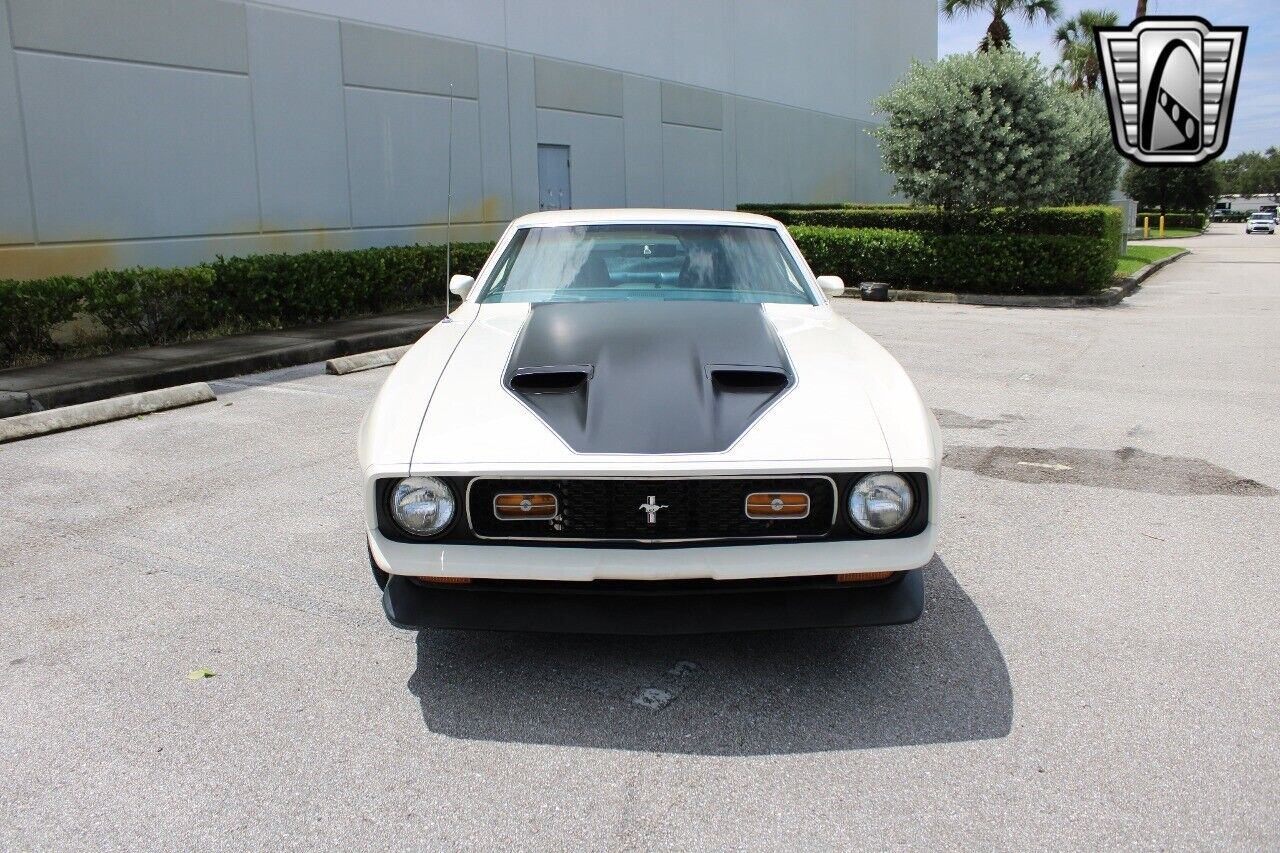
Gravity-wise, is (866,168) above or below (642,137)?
below

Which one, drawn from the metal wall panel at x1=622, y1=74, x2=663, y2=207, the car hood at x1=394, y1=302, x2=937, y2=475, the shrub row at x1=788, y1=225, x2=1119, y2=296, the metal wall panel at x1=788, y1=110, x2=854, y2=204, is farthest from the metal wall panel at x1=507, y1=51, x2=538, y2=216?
the car hood at x1=394, y1=302, x2=937, y2=475

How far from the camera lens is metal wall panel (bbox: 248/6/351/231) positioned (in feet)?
42.3

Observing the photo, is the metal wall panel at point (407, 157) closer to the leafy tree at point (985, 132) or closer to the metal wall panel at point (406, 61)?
the metal wall panel at point (406, 61)

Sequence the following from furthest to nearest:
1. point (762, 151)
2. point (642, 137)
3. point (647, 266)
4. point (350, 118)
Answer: point (762, 151), point (642, 137), point (350, 118), point (647, 266)

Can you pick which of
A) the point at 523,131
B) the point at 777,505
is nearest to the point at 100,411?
the point at 777,505

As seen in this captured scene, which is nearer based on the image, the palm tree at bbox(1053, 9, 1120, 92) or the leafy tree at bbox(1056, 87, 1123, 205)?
the leafy tree at bbox(1056, 87, 1123, 205)

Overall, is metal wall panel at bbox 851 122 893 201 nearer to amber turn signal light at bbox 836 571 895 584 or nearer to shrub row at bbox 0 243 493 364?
shrub row at bbox 0 243 493 364

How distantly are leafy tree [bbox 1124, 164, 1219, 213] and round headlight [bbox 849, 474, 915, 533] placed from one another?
72138 millimetres

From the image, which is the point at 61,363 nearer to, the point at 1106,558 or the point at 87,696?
the point at 87,696

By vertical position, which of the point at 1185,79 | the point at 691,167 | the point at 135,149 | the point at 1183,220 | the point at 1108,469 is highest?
the point at 1185,79

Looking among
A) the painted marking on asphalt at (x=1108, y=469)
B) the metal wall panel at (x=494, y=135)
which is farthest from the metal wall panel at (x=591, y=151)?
the painted marking on asphalt at (x=1108, y=469)

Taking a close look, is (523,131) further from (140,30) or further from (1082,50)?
(1082,50)

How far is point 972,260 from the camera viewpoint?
17391mm

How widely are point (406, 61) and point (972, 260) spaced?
→ 30.5ft
